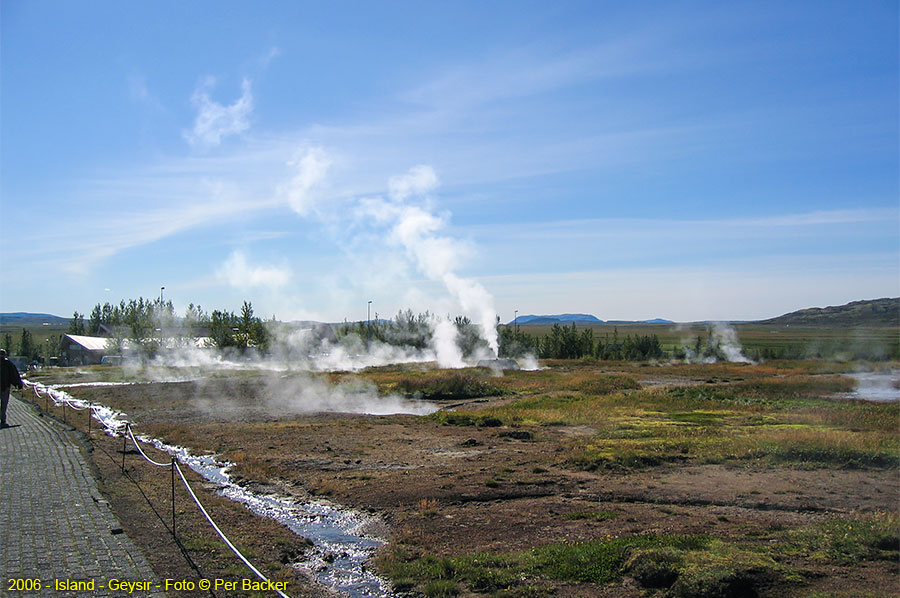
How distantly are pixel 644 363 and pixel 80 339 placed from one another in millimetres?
77044

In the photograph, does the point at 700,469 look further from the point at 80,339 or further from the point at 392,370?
the point at 80,339

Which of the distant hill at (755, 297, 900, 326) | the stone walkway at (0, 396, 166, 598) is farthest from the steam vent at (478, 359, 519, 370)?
the distant hill at (755, 297, 900, 326)

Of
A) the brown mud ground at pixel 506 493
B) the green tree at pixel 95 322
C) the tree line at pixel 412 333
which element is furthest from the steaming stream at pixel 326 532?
the green tree at pixel 95 322

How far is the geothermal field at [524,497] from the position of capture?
383 inches

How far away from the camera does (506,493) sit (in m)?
15.5

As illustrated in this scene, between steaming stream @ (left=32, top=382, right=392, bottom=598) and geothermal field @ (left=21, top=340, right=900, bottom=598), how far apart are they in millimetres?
61

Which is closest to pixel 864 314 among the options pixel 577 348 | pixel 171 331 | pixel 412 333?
pixel 577 348

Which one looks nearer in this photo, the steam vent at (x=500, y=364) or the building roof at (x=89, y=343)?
the steam vent at (x=500, y=364)

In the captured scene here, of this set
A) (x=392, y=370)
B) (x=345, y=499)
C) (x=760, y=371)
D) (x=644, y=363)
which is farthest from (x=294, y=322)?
(x=345, y=499)

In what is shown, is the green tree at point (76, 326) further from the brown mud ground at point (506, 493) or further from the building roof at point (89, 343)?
the brown mud ground at point (506, 493)

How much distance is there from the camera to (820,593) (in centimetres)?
869

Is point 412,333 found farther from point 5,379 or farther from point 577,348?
point 5,379

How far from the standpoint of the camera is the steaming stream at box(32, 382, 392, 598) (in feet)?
33.5

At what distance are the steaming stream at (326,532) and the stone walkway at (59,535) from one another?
2.98 meters
